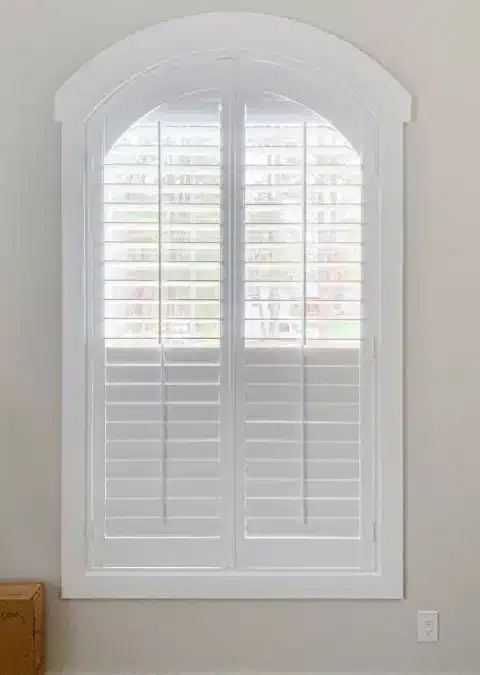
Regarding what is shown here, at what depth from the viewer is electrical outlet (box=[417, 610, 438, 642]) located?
254 centimetres

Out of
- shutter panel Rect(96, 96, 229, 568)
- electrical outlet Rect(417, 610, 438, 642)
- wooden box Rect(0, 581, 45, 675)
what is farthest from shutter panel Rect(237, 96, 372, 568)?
wooden box Rect(0, 581, 45, 675)

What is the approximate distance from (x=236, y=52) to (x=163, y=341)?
3.24 ft

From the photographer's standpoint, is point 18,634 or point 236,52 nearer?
point 18,634

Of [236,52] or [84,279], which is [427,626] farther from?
[236,52]

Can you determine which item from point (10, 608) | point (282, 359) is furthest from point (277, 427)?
point (10, 608)

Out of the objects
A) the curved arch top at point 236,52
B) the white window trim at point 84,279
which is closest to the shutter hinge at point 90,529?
the white window trim at point 84,279

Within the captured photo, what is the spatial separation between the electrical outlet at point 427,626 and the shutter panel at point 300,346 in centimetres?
27

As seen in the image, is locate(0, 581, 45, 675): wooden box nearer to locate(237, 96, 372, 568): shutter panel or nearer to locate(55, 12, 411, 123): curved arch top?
locate(237, 96, 372, 568): shutter panel

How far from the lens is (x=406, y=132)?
2504 millimetres

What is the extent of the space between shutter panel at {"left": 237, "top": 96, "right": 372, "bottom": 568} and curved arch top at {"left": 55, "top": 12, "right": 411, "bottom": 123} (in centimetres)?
16

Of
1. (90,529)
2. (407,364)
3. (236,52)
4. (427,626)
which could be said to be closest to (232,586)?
(90,529)

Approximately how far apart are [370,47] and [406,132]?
12.0 inches

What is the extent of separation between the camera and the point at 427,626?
2539 millimetres

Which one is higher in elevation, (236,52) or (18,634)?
(236,52)
